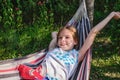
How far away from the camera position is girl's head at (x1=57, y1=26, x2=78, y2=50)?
4.23 m

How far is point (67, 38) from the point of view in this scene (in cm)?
424

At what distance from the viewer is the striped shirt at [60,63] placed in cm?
414

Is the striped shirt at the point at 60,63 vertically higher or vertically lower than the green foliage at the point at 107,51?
higher

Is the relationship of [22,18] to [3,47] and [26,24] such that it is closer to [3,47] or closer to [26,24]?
[26,24]

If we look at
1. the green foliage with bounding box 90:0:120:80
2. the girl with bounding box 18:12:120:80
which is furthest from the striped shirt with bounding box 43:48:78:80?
the green foliage with bounding box 90:0:120:80

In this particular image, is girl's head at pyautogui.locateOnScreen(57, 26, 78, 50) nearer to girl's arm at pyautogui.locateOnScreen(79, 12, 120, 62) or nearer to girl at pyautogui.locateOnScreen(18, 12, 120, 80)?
girl at pyautogui.locateOnScreen(18, 12, 120, 80)

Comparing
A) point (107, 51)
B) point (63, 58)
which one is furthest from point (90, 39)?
point (107, 51)

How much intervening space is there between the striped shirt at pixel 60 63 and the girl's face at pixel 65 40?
6cm

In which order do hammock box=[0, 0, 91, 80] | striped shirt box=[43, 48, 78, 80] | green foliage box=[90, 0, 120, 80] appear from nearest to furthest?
hammock box=[0, 0, 91, 80] → striped shirt box=[43, 48, 78, 80] → green foliage box=[90, 0, 120, 80]

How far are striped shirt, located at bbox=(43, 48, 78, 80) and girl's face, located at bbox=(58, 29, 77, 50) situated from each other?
0.19 feet

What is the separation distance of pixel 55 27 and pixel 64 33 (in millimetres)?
2957

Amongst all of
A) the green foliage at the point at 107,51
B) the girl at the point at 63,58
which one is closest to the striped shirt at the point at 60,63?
the girl at the point at 63,58

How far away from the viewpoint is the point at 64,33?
4.24 m

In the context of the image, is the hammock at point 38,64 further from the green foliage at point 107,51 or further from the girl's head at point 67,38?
the green foliage at point 107,51
